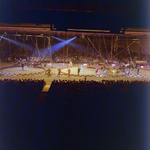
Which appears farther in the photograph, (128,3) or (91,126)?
(91,126)

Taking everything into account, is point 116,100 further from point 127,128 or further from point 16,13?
point 16,13

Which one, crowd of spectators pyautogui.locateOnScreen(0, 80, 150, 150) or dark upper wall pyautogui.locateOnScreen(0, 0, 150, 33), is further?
crowd of spectators pyautogui.locateOnScreen(0, 80, 150, 150)

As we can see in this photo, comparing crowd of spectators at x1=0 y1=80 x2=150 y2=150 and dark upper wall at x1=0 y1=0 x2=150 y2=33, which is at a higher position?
dark upper wall at x1=0 y1=0 x2=150 y2=33

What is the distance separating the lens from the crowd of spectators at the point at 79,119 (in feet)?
9.95

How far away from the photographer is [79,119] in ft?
11.2

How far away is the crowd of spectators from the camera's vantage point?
9.95 feet

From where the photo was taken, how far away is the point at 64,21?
3.08 meters

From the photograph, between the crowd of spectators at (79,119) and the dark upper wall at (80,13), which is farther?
the crowd of spectators at (79,119)

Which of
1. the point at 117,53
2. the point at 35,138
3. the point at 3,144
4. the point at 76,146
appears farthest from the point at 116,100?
the point at 117,53

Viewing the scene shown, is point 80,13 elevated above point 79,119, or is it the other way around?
point 80,13

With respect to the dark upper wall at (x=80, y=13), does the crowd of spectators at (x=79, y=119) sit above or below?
below

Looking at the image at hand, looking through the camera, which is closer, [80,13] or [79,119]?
[80,13]

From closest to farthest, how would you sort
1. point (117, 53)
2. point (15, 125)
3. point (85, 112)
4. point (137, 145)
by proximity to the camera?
point (137, 145), point (15, 125), point (85, 112), point (117, 53)

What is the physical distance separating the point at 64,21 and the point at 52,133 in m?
2.76
